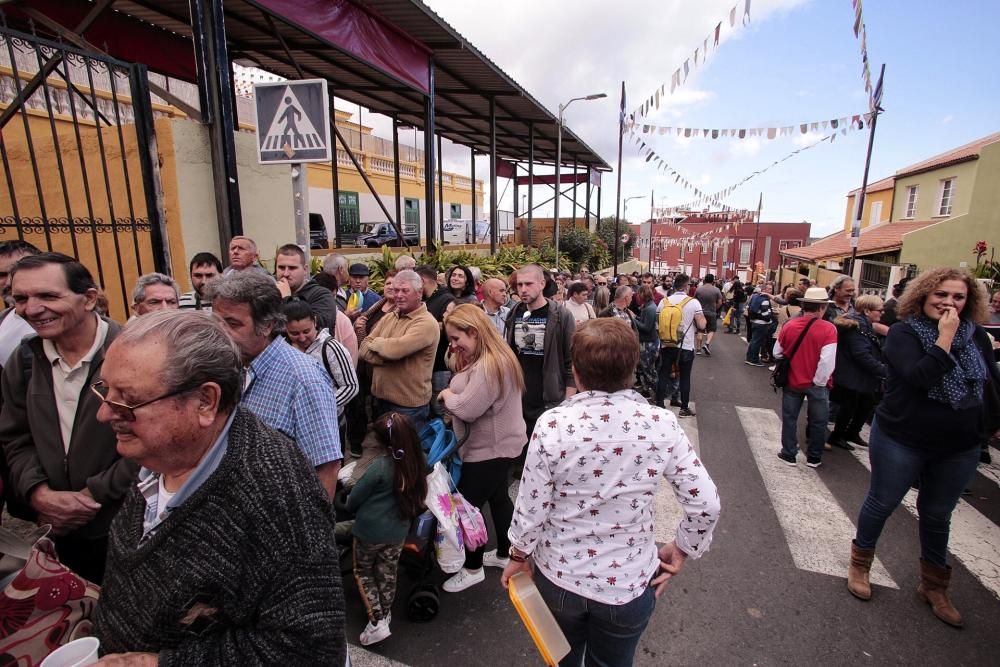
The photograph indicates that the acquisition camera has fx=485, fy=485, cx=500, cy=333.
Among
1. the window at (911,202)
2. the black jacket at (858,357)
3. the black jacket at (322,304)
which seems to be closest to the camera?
the black jacket at (322,304)

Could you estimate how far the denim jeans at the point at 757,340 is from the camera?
33.9 feet

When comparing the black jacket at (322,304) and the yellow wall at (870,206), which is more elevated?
the yellow wall at (870,206)

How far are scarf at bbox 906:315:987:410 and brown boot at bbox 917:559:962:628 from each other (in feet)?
3.40

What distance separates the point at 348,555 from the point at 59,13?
862cm

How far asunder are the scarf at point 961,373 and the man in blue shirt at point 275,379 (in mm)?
3259

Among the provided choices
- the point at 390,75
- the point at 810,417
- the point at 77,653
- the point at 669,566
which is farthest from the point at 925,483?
the point at 390,75

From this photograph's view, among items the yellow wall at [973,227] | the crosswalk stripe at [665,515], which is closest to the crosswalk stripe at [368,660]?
the crosswalk stripe at [665,515]

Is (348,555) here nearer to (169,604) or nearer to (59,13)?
(169,604)

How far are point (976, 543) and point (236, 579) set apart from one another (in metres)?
5.00

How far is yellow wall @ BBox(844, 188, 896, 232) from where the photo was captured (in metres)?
24.8

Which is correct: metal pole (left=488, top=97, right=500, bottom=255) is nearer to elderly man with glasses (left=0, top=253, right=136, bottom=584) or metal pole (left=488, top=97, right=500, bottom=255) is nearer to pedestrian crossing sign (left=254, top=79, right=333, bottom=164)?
pedestrian crossing sign (left=254, top=79, right=333, bottom=164)

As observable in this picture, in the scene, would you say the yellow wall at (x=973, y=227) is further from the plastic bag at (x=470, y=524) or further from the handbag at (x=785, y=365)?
the plastic bag at (x=470, y=524)

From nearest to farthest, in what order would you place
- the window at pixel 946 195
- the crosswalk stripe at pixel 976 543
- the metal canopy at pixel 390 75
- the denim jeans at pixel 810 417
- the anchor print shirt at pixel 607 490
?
the anchor print shirt at pixel 607 490, the crosswalk stripe at pixel 976 543, the denim jeans at pixel 810 417, the metal canopy at pixel 390 75, the window at pixel 946 195

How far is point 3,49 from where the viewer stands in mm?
9047
